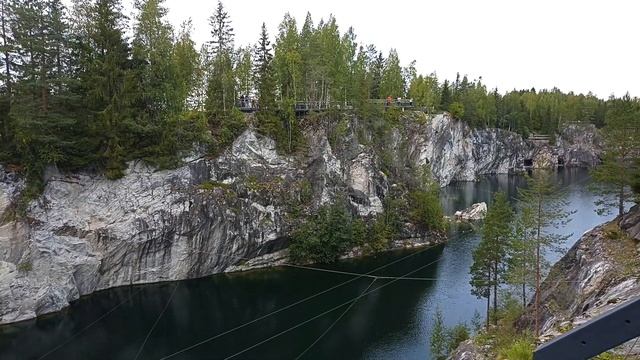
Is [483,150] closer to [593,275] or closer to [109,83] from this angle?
[109,83]

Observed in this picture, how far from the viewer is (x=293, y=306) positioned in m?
34.2

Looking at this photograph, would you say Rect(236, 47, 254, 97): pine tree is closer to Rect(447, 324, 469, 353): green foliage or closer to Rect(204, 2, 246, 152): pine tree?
Rect(204, 2, 246, 152): pine tree

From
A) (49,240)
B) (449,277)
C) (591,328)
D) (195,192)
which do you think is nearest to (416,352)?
(449,277)

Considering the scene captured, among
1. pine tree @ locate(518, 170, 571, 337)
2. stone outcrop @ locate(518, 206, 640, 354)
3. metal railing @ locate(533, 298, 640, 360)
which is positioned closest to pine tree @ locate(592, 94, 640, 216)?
stone outcrop @ locate(518, 206, 640, 354)

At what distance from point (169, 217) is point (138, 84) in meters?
11.8

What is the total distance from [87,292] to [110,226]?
5.59 metres

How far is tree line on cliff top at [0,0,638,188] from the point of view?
33031 mm

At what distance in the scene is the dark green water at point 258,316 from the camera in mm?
27859

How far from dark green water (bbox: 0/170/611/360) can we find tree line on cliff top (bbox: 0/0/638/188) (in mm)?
11134

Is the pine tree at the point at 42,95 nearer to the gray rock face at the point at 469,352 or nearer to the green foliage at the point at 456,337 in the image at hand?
the green foliage at the point at 456,337

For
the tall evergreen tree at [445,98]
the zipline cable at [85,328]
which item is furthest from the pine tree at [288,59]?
the tall evergreen tree at [445,98]

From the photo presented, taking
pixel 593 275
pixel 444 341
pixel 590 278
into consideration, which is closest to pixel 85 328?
pixel 444 341

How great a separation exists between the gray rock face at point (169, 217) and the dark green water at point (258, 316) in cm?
186

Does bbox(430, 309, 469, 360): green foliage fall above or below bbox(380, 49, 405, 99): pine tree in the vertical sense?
below
